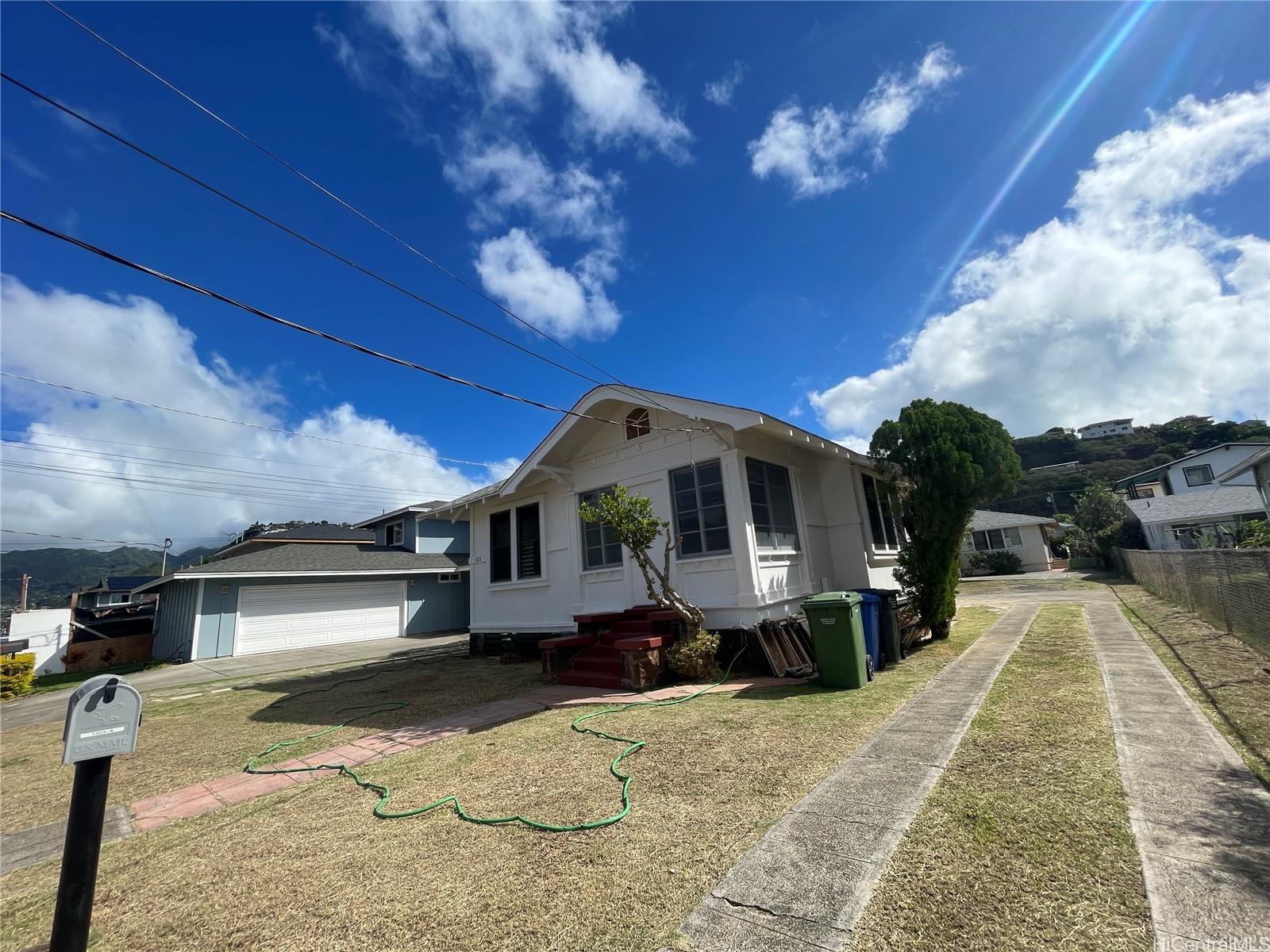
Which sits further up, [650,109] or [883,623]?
[650,109]

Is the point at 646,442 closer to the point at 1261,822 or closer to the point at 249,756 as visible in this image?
the point at 249,756

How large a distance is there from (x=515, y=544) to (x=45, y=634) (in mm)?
21147

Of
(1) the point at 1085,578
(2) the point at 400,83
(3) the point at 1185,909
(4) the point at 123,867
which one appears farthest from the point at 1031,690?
(1) the point at 1085,578

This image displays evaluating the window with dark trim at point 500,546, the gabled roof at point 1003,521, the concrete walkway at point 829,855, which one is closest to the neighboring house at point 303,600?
the window with dark trim at point 500,546

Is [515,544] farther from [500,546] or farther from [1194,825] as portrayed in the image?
[1194,825]

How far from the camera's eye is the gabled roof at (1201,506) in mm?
25891

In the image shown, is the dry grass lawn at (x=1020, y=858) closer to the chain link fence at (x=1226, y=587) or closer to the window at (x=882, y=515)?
the chain link fence at (x=1226, y=587)

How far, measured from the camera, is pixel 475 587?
12.8 m

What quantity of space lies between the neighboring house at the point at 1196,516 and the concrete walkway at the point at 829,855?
98.5 feet

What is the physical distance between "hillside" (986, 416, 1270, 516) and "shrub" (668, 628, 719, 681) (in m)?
62.8

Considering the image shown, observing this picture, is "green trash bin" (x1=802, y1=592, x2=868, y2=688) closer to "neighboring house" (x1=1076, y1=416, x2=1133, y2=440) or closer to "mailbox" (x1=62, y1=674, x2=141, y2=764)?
"mailbox" (x1=62, y1=674, x2=141, y2=764)

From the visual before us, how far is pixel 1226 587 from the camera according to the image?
7984mm

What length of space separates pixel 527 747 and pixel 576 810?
169cm

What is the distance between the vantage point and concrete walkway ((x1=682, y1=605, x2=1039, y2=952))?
2.17 meters
